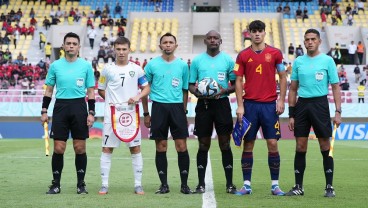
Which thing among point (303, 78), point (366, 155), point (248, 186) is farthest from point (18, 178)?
point (366, 155)

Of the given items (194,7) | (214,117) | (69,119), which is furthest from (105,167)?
(194,7)

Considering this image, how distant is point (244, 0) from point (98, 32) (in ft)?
33.5

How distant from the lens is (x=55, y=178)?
10109 mm

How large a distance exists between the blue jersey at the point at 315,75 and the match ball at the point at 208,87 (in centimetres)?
108

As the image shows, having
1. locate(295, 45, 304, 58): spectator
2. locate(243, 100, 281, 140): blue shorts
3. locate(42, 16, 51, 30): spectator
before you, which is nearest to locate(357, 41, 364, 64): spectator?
locate(295, 45, 304, 58): spectator

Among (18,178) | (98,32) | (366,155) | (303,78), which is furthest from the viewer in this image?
(98,32)

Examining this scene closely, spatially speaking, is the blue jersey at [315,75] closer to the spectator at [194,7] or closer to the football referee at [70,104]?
the football referee at [70,104]

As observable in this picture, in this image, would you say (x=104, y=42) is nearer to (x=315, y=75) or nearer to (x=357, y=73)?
(x=357, y=73)

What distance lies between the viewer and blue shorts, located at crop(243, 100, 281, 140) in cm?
998

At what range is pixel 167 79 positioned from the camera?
10.2 metres

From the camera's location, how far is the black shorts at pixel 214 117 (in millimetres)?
10273

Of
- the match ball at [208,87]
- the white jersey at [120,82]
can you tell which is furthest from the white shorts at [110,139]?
the match ball at [208,87]

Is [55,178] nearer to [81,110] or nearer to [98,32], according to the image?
[81,110]

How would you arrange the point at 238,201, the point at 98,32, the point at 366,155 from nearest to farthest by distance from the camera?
the point at 238,201
the point at 366,155
the point at 98,32
